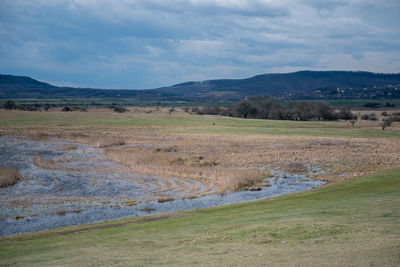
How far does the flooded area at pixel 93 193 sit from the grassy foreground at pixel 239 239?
284 cm

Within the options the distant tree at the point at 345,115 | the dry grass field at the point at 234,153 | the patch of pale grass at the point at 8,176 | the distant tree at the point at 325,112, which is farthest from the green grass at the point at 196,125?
the patch of pale grass at the point at 8,176

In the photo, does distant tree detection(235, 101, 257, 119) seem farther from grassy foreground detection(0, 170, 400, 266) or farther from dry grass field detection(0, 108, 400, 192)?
grassy foreground detection(0, 170, 400, 266)

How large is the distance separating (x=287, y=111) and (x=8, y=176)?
4125 inches

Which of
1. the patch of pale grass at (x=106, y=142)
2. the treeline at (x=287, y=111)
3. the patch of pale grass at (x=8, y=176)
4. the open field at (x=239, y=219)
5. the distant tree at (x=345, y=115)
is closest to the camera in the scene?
the open field at (x=239, y=219)

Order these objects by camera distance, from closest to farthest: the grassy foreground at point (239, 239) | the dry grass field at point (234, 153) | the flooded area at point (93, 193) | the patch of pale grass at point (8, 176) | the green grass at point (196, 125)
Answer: the grassy foreground at point (239, 239)
the flooded area at point (93, 193)
the patch of pale grass at point (8, 176)
the dry grass field at point (234, 153)
the green grass at point (196, 125)

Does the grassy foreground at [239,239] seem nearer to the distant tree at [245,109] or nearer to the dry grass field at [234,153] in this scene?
the dry grass field at [234,153]

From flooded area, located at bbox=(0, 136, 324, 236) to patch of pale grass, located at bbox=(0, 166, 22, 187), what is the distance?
1.96 feet

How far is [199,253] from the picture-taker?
11.4 m

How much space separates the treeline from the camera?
121562mm

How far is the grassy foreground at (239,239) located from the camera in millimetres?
10172

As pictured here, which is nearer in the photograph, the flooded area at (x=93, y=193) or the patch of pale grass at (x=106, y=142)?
the flooded area at (x=93, y=193)

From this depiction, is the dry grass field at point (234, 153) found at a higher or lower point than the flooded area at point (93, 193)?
higher

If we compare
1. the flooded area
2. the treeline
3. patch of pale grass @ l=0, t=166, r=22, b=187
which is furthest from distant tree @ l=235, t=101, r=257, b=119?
patch of pale grass @ l=0, t=166, r=22, b=187

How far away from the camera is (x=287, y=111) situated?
415 ft
